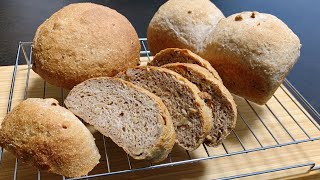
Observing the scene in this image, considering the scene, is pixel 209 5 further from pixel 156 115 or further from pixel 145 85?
pixel 156 115

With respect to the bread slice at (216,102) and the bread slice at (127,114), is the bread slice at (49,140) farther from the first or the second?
the bread slice at (216,102)

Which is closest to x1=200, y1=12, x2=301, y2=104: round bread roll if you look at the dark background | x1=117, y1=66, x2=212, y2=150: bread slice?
x1=117, y1=66, x2=212, y2=150: bread slice

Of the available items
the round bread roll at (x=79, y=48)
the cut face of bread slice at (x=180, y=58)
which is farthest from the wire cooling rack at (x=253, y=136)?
the cut face of bread slice at (x=180, y=58)

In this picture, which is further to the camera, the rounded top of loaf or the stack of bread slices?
the rounded top of loaf

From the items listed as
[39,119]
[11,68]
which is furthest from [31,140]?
[11,68]

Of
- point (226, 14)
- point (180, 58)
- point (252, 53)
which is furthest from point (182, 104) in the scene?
point (226, 14)

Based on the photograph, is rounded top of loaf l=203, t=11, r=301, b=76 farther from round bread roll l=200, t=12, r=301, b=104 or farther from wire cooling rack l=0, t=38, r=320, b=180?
wire cooling rack l=0, t=38, r=320, b=180

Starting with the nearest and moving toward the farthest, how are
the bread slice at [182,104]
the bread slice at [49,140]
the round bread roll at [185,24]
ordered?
the bread slice at [49,140] → the bread slice at [182,104] → the round bread roll at [185,24]

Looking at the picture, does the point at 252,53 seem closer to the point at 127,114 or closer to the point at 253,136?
the point at 253,136
